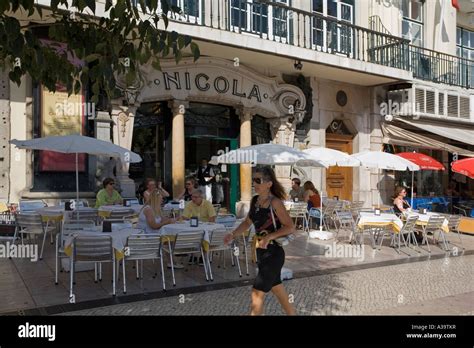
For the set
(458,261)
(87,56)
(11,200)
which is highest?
(87,56)

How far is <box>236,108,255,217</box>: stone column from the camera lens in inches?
561

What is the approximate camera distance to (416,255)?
31.0 ft

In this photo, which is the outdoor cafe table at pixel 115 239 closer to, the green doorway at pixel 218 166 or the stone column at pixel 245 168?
the green doorway at pixel 218 166

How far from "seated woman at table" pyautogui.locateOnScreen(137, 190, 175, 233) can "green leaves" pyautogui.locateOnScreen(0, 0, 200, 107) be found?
3141 millimetres

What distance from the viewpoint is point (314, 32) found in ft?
47.7

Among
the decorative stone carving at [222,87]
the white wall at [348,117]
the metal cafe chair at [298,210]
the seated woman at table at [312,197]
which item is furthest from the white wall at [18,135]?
the white wall at [348,117]

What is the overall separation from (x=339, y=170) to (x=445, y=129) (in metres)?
4.73

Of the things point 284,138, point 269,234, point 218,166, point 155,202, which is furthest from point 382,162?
point 269,234

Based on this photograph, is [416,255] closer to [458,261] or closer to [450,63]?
[458,261]

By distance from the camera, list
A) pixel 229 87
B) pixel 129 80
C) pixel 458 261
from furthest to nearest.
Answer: pixel 229 87 → pixel 458 261 → pixel 129 80
